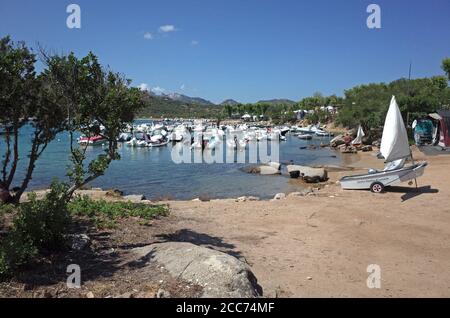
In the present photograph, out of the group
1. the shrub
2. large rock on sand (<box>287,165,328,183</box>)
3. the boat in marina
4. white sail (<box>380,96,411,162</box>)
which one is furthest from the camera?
large rock on sand (<box>287,165,328,183</box>)

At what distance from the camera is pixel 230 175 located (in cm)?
3158

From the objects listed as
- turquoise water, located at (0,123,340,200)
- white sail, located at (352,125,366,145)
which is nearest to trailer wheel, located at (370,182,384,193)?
turquoise water, located at (0,123,340,200)

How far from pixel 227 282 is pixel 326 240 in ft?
18.2

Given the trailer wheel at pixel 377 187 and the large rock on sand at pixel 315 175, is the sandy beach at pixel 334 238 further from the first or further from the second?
the large rock on sand at pixel 315 175

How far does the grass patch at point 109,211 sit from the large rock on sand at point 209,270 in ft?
12.8

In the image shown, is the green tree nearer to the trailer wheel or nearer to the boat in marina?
the boat in marina

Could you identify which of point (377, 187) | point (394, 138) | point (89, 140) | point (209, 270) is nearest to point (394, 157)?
point (394, 138)

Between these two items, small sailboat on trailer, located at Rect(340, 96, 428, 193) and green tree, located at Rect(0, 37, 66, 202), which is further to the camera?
small sailboat on trailer, located at Rect(340, 96, 428, 193)

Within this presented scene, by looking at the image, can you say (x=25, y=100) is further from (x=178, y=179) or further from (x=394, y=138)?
(x=178, y=179)

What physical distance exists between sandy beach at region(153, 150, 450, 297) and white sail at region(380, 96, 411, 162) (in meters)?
1.67

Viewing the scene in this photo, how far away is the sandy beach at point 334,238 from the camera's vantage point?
783 cm

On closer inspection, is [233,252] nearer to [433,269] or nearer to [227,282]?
[227,282]

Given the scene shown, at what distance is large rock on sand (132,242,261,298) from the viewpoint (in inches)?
234
